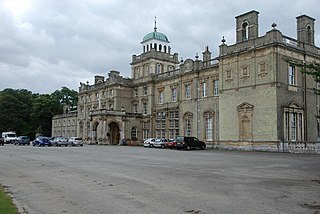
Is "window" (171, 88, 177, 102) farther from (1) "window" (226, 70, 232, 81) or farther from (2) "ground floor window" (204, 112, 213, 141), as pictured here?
(1) "window" (226, 70, 232, 81)

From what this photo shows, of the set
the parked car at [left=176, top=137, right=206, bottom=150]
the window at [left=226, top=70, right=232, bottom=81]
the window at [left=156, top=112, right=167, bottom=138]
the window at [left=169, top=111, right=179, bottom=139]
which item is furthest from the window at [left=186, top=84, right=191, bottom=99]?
the parked car at [left=176, top=137, right=206, bottom=150]

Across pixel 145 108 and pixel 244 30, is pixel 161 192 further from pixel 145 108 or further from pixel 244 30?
pixel 145 108

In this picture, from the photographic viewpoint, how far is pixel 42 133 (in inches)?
3401

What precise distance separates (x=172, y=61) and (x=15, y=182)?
51533mm

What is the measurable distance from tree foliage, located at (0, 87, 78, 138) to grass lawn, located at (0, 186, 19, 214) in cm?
7672

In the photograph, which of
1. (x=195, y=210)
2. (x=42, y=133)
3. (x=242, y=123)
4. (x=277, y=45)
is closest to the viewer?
(x=195, y=210)

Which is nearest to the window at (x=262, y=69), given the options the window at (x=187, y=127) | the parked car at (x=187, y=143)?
the parked car at (x=187, y=143)

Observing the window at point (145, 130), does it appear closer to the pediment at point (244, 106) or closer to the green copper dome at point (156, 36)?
the green copper dome at point (156, 36)

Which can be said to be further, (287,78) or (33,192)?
(287,78)

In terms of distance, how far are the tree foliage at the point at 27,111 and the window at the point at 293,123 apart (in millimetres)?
62792

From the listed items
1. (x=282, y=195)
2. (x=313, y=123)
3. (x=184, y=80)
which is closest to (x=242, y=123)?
(x=313, y=123)

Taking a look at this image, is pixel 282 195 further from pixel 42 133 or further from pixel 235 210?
pixel 42 133

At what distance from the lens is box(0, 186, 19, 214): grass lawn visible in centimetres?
742

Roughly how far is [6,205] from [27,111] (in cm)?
8084
